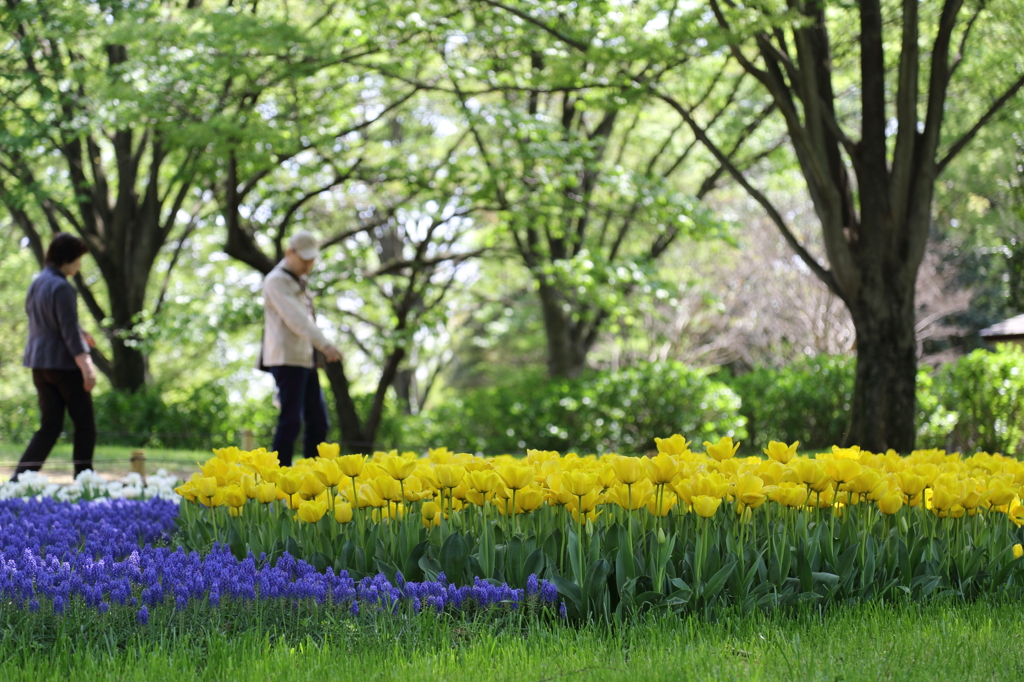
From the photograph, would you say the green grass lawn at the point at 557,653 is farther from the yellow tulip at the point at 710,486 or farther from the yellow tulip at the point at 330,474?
the yellow tulip at the point at 330,474

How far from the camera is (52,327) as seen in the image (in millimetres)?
6441

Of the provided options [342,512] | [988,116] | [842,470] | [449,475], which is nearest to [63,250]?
[342,512]

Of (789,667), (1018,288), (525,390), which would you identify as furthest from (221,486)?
(1018,288)

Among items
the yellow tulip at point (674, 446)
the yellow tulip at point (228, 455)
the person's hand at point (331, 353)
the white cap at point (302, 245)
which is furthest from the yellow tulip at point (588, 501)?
the white cap at point (302, 245)

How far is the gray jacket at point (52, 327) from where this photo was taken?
250 inches

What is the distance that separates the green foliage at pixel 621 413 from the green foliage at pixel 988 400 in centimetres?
246

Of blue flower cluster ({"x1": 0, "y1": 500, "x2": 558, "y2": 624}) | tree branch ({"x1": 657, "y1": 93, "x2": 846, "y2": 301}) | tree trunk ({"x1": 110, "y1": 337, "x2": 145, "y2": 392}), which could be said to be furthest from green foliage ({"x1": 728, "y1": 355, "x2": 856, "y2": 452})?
tree trunk ({"x1": 110, "y1": 337, "x2": 145, "y2": 392})

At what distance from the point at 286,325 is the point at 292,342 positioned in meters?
0.13

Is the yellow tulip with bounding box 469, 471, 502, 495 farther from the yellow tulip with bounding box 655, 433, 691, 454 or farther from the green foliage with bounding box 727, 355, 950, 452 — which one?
the green foliage with bounding box 727, 355, 950, 452

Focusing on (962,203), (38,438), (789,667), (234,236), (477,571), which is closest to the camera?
(789,667)

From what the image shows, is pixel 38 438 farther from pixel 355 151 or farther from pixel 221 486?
pixel 355 151

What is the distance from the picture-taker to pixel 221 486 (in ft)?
12.3

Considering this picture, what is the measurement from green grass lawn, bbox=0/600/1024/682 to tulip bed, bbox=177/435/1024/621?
0.65 ft

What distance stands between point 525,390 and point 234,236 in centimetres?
450
